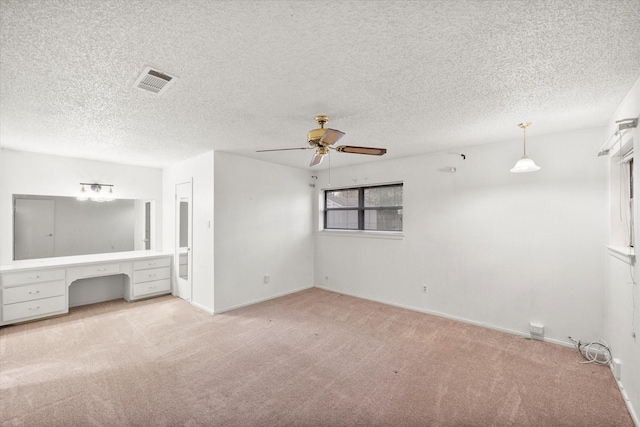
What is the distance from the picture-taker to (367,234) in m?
4.95

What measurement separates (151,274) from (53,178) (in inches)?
84.2

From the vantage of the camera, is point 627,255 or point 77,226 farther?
point 77,226

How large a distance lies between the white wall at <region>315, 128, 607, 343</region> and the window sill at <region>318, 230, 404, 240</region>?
0.10 m

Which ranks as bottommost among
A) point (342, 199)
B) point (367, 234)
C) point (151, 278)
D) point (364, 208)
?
point (151, 278)

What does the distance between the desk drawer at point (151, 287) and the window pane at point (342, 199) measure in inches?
138

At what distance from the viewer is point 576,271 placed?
3100mm

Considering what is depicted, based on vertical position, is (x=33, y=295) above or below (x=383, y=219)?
below

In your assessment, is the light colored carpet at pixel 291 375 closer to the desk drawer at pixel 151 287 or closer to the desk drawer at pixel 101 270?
the desk drawer at pixel 101 270

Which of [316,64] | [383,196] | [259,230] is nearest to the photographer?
[316,64]

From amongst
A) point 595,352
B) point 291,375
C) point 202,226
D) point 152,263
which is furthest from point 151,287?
point 595,352

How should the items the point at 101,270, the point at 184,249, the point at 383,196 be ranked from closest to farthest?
the point at 101,270 → the point at 184,249 → the point at 383,196

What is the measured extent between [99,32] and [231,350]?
294cm

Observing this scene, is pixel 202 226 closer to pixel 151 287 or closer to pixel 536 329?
pixel 151 287

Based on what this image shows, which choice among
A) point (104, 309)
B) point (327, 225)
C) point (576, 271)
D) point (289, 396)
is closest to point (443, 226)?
point (576, 271)
